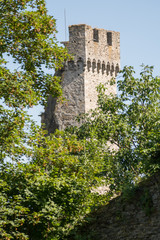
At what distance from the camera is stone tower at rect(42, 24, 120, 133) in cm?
3275

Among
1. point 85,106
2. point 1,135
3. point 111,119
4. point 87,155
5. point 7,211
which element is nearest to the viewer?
point 7,211

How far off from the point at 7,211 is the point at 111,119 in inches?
429

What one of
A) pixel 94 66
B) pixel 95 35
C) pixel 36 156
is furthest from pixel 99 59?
pixel 36 156

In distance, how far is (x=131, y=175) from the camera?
2227 cm

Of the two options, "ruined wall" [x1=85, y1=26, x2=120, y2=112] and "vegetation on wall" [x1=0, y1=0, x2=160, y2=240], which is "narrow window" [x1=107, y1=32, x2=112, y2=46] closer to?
"ruined wall" [x1=85, y1=26, x2=120, y2=112]

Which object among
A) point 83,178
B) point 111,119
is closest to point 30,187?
point 83,178

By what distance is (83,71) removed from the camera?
3406 centimetres

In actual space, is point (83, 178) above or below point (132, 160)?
below

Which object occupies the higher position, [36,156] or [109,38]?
[109,38]

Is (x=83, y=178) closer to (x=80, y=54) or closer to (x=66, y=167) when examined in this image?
(x=66, y=167)

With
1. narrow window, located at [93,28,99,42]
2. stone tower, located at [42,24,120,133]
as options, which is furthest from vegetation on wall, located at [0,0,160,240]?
narrow window, located at [93,28,99,42]

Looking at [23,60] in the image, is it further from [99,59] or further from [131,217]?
[99,59]

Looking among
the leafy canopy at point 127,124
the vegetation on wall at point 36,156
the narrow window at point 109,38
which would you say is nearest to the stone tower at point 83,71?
the narrow window at point 109,38

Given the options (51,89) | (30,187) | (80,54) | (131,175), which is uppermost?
(80,54)
